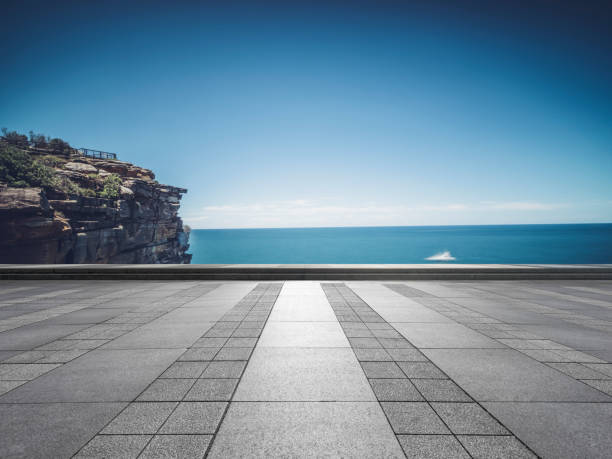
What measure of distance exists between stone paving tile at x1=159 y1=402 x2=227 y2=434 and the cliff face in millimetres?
54546

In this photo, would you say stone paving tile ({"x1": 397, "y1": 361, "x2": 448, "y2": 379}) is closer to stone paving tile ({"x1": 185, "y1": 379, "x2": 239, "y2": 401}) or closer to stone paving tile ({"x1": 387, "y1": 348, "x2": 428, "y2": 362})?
stone paving tile ({"x1": 387, "y1": 348, "x2": 428, "y2": 362})

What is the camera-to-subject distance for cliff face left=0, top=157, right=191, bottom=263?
3947 centimetres

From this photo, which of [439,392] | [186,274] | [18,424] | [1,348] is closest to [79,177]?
[186,274]

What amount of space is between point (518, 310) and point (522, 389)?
16.8ft

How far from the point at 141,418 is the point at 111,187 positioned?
214 feet

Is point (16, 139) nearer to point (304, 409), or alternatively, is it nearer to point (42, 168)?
point (42, 168)

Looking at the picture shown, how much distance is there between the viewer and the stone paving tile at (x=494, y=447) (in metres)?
2.61

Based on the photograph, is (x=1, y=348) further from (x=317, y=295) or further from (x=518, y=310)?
(x=518, y=310)

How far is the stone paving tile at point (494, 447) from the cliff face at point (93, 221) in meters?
57.4

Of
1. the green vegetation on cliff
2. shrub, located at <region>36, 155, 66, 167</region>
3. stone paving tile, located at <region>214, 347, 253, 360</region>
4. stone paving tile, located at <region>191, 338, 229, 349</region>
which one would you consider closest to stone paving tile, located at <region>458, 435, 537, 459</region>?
stone paving tile, located at <region>214, 347, 253, 360</region>

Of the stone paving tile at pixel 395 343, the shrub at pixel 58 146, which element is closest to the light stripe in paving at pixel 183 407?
the stone paving tile at pixel 395 343

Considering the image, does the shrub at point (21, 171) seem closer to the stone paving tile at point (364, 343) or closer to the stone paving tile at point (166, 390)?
the stone paving tile at point (166, 390)

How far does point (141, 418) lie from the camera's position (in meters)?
3.16

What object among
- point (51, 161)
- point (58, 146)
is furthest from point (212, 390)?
point (58, 146)
